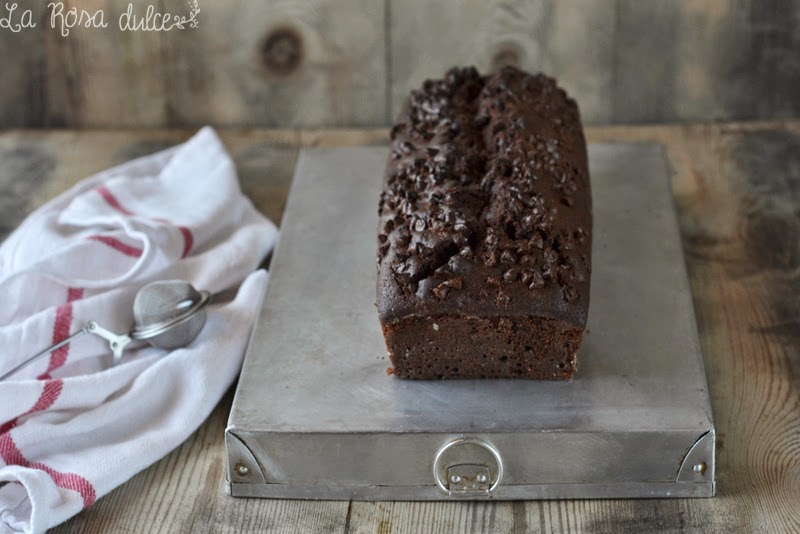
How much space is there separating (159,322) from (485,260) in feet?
1.58

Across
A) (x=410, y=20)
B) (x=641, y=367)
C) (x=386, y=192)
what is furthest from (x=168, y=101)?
(x=641, y=367)

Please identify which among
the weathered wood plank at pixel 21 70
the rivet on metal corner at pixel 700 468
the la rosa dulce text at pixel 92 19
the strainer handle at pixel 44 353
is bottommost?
the rivet on metal corner at pixel 700 468

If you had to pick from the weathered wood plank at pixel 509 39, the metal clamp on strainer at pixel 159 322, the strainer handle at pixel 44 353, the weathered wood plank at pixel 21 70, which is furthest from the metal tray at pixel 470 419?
the weathered wood plank at pixel 21 70

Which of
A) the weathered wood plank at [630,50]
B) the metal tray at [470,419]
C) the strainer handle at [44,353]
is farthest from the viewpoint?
the weathered wood plank at [630,50]

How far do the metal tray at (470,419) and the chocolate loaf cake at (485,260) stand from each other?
45 mm

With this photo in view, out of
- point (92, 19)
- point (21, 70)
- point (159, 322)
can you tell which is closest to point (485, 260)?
point (159, 322)

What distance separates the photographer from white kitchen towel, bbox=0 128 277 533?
1394mm

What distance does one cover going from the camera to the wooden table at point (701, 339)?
4.36ft

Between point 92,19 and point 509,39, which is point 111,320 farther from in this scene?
point 509,39

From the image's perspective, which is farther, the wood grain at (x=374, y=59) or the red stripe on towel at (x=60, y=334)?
the wood grain at (x=374, y=59)

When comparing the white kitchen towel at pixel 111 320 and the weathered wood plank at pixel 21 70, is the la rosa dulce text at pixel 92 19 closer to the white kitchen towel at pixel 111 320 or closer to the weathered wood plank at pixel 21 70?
the weathered wood plank at pixel 21 70

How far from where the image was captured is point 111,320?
62.6 inches

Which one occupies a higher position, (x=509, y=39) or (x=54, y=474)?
(x=509, y=39)

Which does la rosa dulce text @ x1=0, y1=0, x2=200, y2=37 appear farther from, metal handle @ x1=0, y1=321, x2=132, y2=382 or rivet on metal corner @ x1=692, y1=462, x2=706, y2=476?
rivet on metal corner @ x1=692, y1=462, x2=706, y2=476
